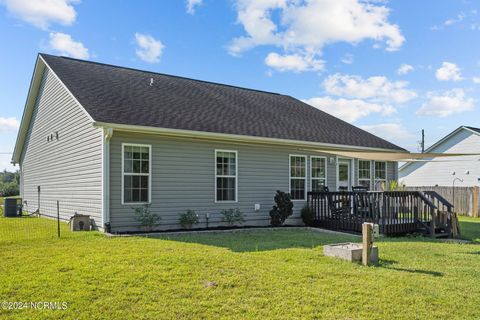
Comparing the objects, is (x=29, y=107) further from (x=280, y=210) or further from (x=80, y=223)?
(x=280, y=210)

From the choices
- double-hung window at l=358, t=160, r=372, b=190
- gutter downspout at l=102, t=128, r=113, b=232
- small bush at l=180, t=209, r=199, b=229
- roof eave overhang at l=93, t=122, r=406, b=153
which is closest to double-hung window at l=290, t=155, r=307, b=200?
roof eave overhang at l=93, t=122, r=406, b=153

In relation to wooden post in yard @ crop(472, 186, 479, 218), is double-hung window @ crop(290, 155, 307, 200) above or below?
above

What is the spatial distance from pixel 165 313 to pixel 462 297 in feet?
Answer: 11.5

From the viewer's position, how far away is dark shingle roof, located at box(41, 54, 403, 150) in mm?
10445

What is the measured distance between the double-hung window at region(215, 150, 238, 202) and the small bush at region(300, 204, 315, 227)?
234cm

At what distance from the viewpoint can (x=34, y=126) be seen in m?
16.2

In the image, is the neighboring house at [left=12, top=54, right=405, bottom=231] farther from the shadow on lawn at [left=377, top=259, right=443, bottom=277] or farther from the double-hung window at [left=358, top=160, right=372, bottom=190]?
the shadow on lawn at [left=377, top=259, right=443, bottom=277]

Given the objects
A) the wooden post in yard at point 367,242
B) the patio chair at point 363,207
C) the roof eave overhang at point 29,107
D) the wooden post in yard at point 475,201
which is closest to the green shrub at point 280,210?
the patio chair at point 363,207

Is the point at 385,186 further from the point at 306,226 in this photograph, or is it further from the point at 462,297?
the point at 462,297

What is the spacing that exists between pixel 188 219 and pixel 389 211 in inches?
213

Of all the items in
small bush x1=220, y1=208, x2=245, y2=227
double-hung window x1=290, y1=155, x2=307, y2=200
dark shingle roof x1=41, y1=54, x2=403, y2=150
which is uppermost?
dark shingle roof x1=41, y1=54, x2=403, y2=150

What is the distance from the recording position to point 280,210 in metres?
11.9

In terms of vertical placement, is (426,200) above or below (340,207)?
above

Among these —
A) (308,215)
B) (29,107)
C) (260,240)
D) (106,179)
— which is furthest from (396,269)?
(29,107)
